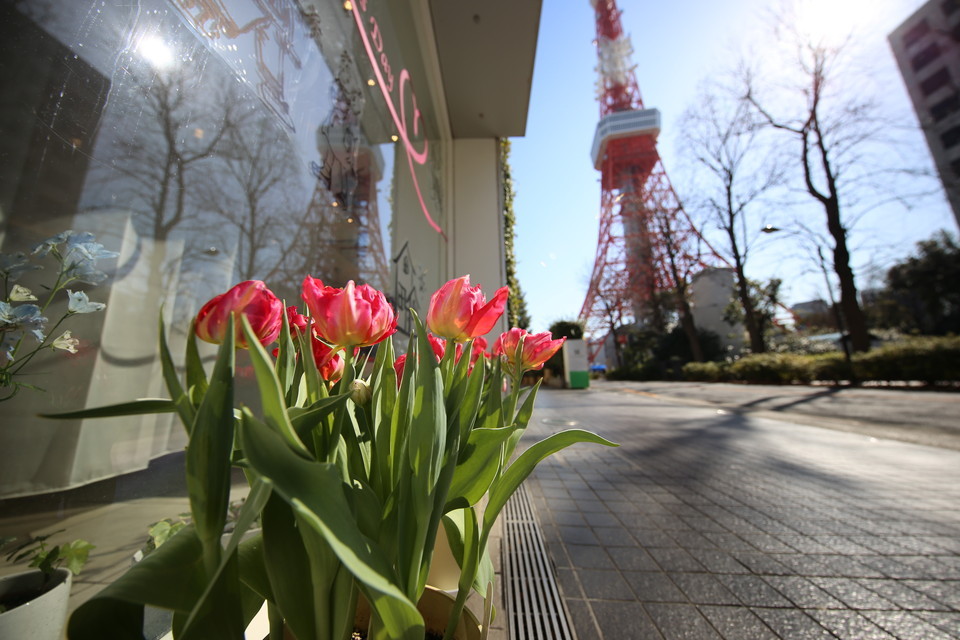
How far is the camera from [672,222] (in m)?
19.8

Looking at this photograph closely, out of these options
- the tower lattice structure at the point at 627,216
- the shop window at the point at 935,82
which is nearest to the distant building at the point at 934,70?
the shop window at the point at 935,82

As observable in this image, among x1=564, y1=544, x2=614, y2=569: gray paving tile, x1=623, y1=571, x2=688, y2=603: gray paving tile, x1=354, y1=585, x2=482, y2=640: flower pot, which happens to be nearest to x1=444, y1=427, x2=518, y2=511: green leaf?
x1=354, y1=585, x2=482, y2=640: flower pot

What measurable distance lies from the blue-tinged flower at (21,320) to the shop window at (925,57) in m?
44.9

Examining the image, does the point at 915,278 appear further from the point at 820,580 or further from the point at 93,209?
the point at 93,209

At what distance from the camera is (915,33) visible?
27.9 meters

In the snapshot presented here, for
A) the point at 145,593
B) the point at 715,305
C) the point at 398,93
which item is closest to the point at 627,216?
the point at 715,305

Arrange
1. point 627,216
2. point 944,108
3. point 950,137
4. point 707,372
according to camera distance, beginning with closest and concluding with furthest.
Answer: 1. point 707,372
2. point 627,216
3. point 950,137
4. point 944,108

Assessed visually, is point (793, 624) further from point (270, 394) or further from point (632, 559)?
point (270, 394)

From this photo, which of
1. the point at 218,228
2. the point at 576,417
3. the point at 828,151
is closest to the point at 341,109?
the point at 218,228

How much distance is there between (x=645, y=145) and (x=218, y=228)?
99.7 ft

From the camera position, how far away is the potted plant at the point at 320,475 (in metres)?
0.29

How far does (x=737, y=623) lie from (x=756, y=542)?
26.5 inches

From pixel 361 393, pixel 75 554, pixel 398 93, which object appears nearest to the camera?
pixel 361 393

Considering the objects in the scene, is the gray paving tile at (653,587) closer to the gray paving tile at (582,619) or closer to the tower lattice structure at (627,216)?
the gray paving tile at (582,619)
